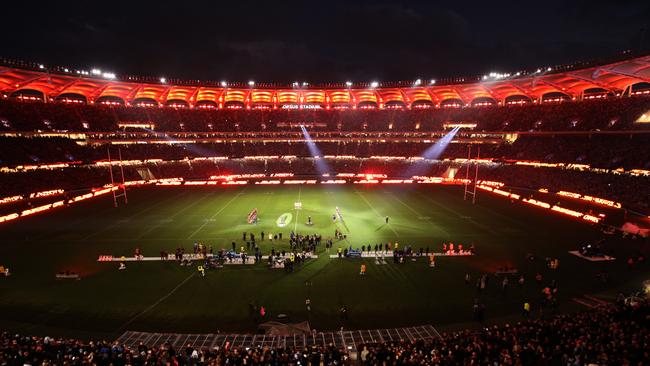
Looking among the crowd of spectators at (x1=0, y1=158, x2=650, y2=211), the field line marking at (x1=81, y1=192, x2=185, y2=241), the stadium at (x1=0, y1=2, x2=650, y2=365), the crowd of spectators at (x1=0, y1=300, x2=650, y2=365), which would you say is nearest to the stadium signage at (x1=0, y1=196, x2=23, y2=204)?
the stadium at (x1=0, y1=2, x2=650, y2=365)

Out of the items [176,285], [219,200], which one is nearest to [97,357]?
[176,285]

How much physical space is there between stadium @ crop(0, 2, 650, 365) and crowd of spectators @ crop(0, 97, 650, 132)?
1.47 ft

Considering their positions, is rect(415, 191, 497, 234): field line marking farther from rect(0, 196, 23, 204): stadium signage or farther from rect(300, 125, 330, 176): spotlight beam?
rect(0, 196, 23, 204): stadium signage

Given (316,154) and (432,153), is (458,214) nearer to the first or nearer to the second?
(432,153)

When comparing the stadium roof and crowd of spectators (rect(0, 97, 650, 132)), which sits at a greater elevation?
the stadium roof

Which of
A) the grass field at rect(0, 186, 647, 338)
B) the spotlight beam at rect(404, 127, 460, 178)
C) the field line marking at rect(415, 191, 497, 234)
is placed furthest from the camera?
the spotlight beam at rect(404, 127, 460, 178)

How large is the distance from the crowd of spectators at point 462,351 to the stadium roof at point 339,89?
4462cm

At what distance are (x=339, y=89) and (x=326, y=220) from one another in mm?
46995

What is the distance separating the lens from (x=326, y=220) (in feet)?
127

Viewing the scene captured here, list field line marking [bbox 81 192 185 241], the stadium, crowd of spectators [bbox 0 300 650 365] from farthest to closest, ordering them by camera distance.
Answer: field line marking [bbox 81 192 185 241], the stadium, crowd of spectators [bbox 0 300 650 365]

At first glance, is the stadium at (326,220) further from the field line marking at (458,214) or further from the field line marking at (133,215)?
the field line marking at (458,214)

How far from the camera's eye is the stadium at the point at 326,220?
1575cm

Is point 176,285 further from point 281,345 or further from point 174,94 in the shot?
point 174,94

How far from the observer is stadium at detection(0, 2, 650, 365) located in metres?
15.8
